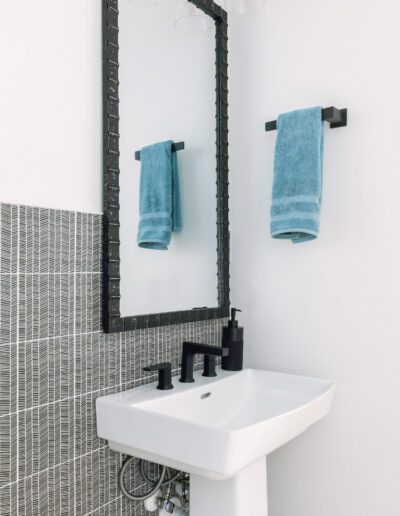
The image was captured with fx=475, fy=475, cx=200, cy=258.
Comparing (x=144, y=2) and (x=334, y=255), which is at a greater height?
(x=144, y=2)

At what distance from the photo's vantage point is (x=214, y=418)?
154cm

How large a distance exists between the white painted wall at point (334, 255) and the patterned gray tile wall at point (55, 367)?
645 mm

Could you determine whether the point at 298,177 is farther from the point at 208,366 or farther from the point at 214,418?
the point at 214,418

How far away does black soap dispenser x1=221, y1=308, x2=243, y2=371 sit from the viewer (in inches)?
68.2

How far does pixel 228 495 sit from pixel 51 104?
1.20m

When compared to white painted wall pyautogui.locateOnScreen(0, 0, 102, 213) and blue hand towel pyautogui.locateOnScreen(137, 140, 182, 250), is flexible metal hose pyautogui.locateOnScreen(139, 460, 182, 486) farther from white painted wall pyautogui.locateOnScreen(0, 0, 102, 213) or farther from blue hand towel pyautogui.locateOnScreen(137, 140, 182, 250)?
white painted wall pyautogui.locateOnScreen(0, 0, 102, 213)

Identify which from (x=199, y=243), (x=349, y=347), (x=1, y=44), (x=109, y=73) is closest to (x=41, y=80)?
(x=1, y=44)

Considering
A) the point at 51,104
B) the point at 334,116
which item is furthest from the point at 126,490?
the point at 334,116

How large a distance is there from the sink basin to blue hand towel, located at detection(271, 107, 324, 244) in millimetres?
535

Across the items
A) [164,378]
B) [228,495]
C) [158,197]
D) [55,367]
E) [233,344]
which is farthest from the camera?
[233,344]

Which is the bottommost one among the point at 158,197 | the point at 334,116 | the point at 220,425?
the point at 220,425

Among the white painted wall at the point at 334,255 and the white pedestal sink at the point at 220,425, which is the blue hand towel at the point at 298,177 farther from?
the white pedestal sink at the point at 220,425

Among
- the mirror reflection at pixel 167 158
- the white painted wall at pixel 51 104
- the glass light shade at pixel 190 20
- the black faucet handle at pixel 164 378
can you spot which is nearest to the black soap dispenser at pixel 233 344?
the mirror reflection at pixel 167 158

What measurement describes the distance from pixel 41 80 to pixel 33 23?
145 mm
